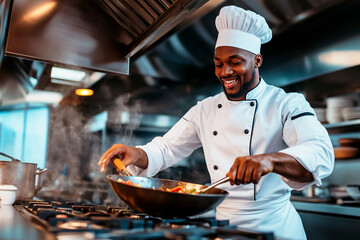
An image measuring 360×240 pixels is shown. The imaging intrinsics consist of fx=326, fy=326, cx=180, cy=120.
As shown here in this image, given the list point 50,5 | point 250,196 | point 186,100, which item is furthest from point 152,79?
point 250,196

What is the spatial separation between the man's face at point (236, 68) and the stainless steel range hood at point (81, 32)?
41 cm

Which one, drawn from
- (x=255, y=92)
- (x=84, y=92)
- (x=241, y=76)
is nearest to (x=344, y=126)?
(x=255, y=92)

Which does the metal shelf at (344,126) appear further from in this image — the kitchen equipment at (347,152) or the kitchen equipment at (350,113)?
the kitchen equipment at (347,152)

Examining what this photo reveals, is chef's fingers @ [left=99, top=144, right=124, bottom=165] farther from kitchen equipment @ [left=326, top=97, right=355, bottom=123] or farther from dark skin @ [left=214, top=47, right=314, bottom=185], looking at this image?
kitchen equipment @ [left=326, top=97, right=355, bottom=123]

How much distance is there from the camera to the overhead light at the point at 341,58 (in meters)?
2.32

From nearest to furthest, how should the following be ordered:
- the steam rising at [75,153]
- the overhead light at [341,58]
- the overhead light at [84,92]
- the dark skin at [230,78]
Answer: the dark skin at [230,78] < the steam rising at [75,153] < the overhead light at [84,92] < the overhead light at [341,58]

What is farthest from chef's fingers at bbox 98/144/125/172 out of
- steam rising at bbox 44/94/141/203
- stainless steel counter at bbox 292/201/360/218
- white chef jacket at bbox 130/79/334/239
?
stainless steel counter at bbox 292/201/360/218

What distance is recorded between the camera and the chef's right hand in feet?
4.05

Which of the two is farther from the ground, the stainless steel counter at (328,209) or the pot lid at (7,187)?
the pot lid at (7,187)

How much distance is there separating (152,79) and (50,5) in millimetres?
A: 900

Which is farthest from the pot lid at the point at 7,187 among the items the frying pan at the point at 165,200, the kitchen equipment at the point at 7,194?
the frying pan at the point at 165,200

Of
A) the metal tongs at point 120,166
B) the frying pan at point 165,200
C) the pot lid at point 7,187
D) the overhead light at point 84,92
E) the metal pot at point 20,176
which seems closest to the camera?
the frying pan at point 165,200

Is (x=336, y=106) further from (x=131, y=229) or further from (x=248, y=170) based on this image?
(x=131, y=229)

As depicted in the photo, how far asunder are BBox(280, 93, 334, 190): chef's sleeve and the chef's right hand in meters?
0.59
